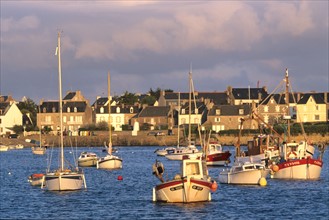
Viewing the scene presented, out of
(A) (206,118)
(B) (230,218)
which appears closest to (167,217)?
(B) (230,218)

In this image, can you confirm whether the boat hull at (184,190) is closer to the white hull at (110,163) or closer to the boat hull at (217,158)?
the white hull at (110,163)

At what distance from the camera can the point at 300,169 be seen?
74188 millimetres

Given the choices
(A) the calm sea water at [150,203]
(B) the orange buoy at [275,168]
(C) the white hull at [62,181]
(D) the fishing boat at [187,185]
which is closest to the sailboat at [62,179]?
(C) the white hull at [62,181]

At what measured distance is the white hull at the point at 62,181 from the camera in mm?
62531

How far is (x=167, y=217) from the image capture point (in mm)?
49156

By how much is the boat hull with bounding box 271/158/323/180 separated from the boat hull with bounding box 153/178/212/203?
21.8m

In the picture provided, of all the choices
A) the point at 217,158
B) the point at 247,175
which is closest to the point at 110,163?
the point at 217,158

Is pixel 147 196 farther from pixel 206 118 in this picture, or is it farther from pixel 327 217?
pixel 206 118

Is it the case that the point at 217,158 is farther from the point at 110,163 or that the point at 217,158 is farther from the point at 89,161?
the point at 110,163

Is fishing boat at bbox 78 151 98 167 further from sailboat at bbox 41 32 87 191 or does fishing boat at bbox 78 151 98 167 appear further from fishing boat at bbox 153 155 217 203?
fishing boat at bbox 153 155 217 203

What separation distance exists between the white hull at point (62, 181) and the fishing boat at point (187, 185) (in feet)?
33.2

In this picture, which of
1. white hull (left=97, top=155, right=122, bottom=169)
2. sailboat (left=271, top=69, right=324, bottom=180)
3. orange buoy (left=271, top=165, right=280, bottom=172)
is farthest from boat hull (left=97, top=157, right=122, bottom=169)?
orange buoy (left=271, top=165, right=280, bottom=172)

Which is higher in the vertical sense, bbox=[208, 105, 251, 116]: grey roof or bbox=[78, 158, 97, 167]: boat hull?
bbox=[208, 105, 251, 116]: grey roof

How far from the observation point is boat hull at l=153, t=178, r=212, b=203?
52.2m
